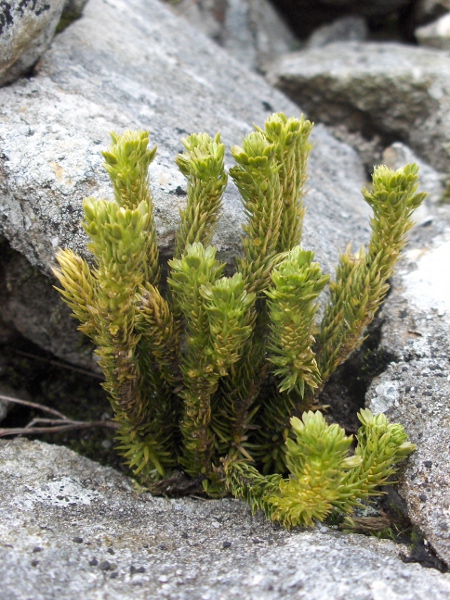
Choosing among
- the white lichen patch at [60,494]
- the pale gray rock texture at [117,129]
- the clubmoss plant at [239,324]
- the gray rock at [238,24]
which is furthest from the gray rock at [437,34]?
the white lichen patch at [60,494]

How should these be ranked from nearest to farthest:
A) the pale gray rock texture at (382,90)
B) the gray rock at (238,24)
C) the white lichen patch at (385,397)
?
the white lichen patch at (385,397) < the pale gray rock texture at (382,90) < the gray rock at (238,24)

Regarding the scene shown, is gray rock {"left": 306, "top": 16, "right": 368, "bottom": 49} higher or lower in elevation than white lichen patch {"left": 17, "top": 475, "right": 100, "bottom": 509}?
higher

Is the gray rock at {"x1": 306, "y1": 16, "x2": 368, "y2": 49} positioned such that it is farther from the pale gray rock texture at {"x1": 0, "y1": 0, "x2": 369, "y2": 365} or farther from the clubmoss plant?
the clubmoss plant

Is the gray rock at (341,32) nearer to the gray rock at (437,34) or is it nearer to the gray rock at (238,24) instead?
the gray rock at (238,24)

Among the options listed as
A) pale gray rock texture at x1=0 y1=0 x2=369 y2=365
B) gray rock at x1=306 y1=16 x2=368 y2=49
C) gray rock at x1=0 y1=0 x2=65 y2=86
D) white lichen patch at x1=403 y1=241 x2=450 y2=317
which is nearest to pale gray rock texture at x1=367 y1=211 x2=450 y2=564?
white lichen patch at x1=403 y1=241 x2=450 y2=317

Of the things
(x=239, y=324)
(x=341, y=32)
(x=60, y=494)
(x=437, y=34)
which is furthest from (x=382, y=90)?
(x=60, y=494)

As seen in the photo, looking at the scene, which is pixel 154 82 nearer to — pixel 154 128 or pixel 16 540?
pixel 154 128
